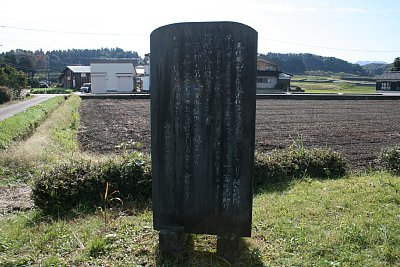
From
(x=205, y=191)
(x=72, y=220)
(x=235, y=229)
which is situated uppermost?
(x=205, y=191)

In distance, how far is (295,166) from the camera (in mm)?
7184

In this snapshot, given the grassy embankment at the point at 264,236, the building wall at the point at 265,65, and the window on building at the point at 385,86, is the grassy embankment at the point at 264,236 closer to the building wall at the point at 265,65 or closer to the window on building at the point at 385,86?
the window on building at the point at 385,86

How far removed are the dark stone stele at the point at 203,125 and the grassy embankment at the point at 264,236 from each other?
370 mm

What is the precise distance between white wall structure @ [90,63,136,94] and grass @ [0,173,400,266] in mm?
49730

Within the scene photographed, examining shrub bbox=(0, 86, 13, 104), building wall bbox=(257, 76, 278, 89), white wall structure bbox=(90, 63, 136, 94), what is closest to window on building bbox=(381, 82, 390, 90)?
building wall bbox=(257, 76, 278, 89)

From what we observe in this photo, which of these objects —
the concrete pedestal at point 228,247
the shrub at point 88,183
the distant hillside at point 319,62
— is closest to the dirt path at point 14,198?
the shrub at point 88,183

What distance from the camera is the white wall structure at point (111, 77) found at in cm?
5297

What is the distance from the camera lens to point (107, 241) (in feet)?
13.3

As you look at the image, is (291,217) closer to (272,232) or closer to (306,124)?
(272,232)

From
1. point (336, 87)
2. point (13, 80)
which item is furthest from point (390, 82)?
point (13, 80)

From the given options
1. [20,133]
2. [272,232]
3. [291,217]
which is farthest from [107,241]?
[20,133]

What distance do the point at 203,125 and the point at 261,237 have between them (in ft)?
4.96

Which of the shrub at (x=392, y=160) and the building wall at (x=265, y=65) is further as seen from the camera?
the building wall at (x=265, y=65)

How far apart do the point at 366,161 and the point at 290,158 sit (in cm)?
365
